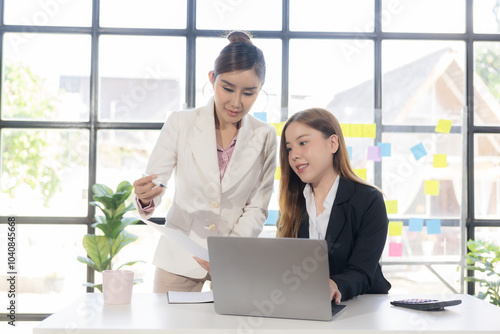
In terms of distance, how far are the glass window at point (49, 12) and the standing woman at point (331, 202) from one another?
222 centimetres

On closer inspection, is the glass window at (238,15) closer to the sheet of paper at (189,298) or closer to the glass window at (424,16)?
the glass window at (424,16)

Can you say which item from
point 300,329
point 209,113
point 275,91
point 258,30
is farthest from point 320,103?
point 300,329

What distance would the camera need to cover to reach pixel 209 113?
197 cm

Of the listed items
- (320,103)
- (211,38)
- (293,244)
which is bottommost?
(293,244)

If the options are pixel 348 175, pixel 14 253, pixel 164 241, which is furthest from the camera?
pixel 14 253

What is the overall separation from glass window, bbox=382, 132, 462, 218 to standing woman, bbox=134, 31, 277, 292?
1612 mm

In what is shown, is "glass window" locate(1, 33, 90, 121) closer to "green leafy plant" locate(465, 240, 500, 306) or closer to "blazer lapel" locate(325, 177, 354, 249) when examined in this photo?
"blazer lapel" locate(325, 177, 354, 249)

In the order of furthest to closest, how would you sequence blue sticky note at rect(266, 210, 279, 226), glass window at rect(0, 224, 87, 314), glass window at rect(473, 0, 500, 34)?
1. glass window at rect(473, 0, 500, 34)
2. glass window at rect(0, 224, 87, 314)
3. blue sticky note at rect(266, 210, 279, 226)

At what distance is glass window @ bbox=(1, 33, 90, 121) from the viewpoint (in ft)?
11.3

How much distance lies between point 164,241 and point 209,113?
1.63ft

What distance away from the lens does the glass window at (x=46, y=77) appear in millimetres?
3439

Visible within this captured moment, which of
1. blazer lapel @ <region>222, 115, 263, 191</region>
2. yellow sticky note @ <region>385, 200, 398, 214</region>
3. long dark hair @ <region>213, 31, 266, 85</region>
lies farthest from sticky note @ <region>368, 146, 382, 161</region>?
long dark hair @ <region>213, 31, 266, 85</region>

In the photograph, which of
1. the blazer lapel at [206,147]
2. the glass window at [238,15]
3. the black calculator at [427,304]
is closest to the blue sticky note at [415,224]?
the glass window at [238,15]

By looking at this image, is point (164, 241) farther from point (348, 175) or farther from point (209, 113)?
point (348, 175)
